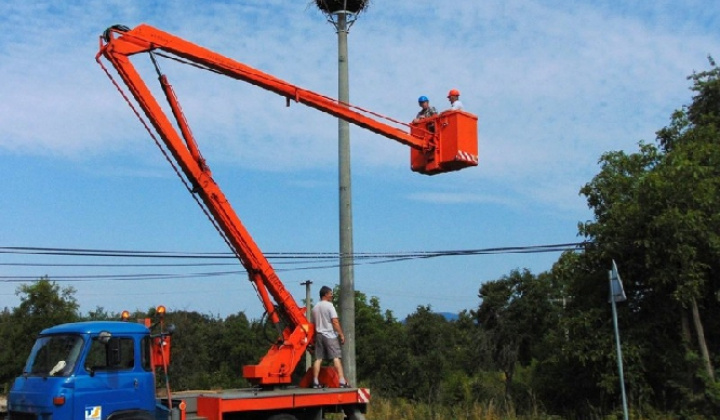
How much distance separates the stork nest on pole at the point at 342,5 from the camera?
58.8ft

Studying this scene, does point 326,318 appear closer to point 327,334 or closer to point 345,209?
point 327,334

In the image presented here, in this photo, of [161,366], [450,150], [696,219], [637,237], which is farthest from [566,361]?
[161,366]

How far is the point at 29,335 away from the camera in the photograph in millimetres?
25500

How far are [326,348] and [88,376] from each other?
4.31 meters

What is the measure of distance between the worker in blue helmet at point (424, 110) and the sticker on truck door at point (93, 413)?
772 cm

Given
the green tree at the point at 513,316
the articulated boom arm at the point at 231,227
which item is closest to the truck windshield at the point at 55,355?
the articulated boom arm at the point at 231,227

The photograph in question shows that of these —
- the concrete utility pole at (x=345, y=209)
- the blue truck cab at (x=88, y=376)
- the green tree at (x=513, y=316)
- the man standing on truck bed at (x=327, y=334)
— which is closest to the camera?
the blue truck cab at (x=88, y=376)

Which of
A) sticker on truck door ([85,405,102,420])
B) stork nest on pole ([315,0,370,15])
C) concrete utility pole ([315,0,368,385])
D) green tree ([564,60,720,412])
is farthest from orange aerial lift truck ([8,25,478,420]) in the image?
green tree ([564,60,720,412])

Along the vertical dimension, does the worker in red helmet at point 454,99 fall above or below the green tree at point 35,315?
above

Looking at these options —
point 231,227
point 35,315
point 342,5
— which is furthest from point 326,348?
point 35,315

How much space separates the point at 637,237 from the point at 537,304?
62.2 feet

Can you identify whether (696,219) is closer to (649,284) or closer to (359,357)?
(649,284)

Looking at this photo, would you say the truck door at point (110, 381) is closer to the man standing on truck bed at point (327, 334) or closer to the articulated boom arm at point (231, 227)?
the articulated boom arm at point (231, 227)

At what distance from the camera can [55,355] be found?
9.98 meters
